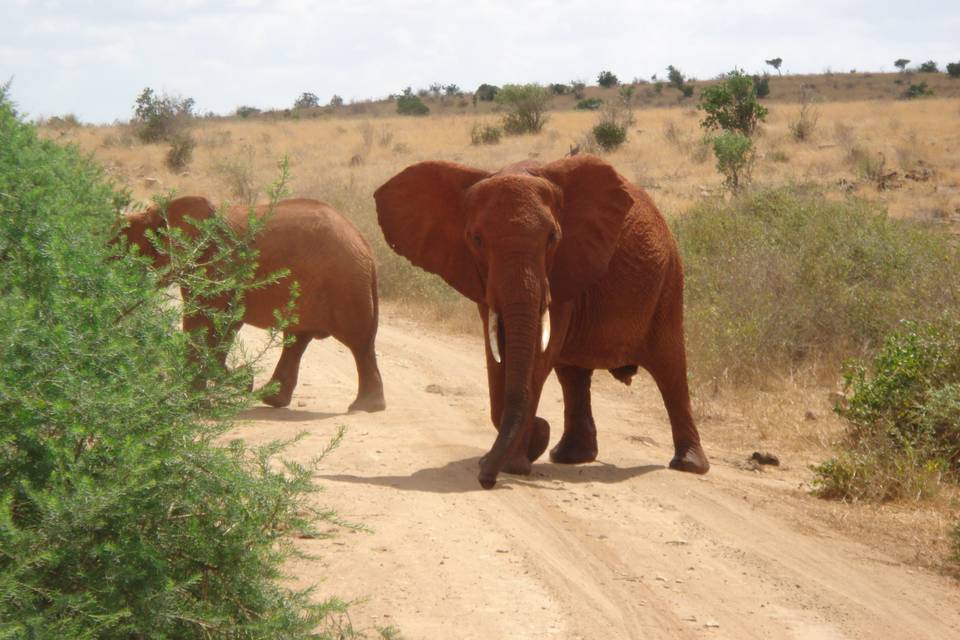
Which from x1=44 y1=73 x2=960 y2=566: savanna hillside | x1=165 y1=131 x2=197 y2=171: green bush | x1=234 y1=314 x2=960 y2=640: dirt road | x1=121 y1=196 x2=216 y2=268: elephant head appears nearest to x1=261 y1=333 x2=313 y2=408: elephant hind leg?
x1=234 y1=314 x2=960 y2=640: dirt road

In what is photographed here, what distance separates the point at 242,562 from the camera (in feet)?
12.4

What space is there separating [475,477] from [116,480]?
144 inches

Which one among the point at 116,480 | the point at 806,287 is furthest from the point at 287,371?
the point at 116,480

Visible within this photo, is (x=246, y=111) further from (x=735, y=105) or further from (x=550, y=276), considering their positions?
(x=550, y=276)

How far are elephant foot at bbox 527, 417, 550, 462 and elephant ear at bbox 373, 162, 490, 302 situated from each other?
0.90 metres

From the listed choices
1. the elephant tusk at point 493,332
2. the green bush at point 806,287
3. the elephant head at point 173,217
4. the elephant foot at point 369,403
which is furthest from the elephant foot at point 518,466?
the green bush at point 806,287

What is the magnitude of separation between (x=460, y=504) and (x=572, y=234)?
1951mm

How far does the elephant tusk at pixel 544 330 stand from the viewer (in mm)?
6797

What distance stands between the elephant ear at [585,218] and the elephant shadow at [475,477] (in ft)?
3.80

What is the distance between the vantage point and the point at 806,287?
38.1 ft

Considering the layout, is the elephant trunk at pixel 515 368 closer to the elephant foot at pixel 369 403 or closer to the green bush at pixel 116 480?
the green bush at pixel 116 480

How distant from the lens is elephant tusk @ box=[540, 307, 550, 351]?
6797 mm

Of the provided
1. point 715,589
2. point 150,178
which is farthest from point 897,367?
point 150,178

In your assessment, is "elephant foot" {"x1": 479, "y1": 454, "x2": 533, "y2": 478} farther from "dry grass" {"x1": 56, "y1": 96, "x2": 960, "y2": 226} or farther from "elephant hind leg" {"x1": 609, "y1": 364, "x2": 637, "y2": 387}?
"dry grass" {"x1": 56, "y1": 96, "x2": 960, "y2": 226}
